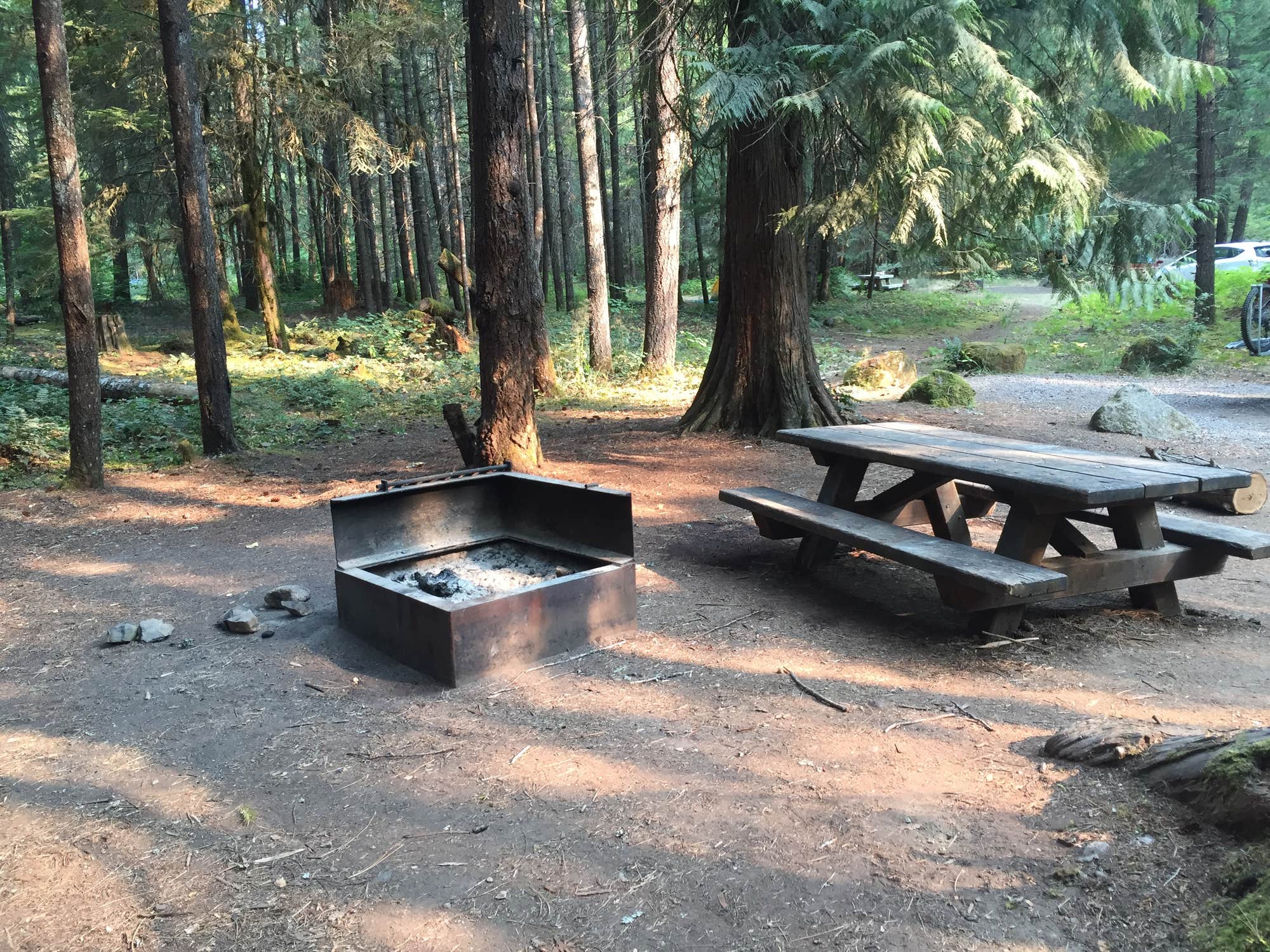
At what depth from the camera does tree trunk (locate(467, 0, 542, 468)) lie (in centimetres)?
735

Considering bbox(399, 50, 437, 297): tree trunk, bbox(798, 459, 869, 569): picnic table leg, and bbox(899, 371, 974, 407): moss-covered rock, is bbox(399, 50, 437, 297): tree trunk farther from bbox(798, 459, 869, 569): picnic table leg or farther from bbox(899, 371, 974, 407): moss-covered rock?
bbox(798, 459, 869, 569): picnic table leg

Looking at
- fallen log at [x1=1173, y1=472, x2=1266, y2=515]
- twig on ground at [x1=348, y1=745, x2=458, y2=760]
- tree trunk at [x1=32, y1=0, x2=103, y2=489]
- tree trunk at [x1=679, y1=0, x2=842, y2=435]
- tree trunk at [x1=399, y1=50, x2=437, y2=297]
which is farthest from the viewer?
tree trunk at [x1=399, y1=50, x2=437, y2=297]

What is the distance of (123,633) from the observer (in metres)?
5.01

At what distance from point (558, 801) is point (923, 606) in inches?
110

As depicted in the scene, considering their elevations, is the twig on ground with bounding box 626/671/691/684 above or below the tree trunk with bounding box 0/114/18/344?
below

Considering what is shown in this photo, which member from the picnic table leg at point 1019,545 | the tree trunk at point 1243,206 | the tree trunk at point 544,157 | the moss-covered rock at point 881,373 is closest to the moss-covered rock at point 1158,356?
the moss-covered rock at point 881,373

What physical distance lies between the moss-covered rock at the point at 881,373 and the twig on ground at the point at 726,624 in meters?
8.95

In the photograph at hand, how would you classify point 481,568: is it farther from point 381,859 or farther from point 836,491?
point 381,859

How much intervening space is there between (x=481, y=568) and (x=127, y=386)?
367 inches

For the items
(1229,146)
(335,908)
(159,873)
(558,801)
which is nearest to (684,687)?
(558,801)

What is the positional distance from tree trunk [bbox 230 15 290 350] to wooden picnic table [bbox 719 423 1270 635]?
14.5 meters

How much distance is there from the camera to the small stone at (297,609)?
530cm

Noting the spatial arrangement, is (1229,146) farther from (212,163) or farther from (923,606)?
(923,606)

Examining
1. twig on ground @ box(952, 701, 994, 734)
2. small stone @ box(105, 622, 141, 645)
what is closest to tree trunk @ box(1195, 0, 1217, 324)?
twig on ground @ box(952, 701, 994, 734)
